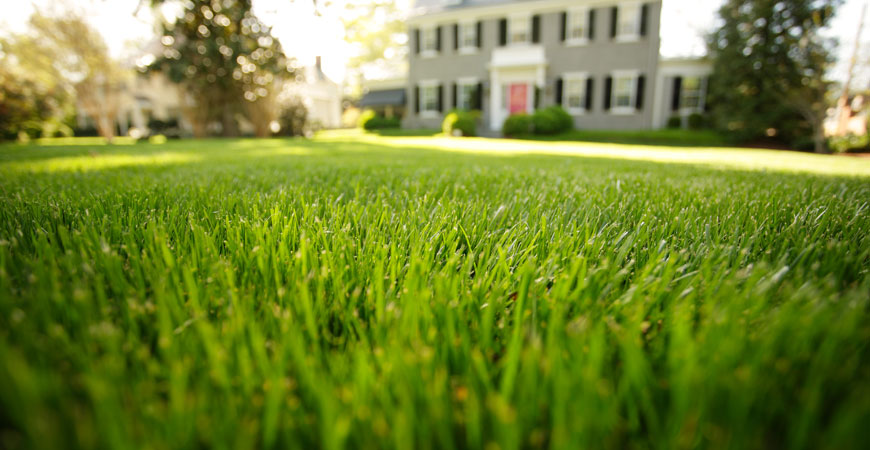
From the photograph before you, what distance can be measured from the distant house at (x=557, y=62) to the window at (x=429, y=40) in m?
0.05

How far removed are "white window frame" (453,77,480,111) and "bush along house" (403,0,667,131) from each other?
5cm

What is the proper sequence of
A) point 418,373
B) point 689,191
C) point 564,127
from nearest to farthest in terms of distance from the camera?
point 418,373 < point 689,191 < point 564,127

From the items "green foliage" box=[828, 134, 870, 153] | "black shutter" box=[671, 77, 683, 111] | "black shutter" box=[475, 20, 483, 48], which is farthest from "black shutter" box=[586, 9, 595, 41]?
"green foliage" box=[828, 134, 870, 153]

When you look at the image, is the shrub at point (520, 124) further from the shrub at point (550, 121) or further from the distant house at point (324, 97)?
the distant house at point (324, 97)

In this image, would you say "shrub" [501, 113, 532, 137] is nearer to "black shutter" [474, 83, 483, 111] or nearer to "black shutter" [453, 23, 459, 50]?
"black shutter" [474, 83, 483, 111]

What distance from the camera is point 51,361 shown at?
1.94 feet

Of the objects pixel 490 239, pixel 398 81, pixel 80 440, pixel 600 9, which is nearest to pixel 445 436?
pixel 80 440

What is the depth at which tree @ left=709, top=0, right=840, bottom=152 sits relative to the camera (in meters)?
13.9

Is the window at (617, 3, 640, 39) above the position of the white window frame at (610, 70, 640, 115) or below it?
above

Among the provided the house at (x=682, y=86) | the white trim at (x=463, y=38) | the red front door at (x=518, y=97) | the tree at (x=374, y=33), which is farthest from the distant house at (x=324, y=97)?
the house at (x=682, y=86)

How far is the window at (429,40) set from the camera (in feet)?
67.4

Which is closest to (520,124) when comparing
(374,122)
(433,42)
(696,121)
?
(433,42)

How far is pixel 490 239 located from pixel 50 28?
84.9ft

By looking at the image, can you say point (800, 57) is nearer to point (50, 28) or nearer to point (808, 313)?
point (808, 313)
